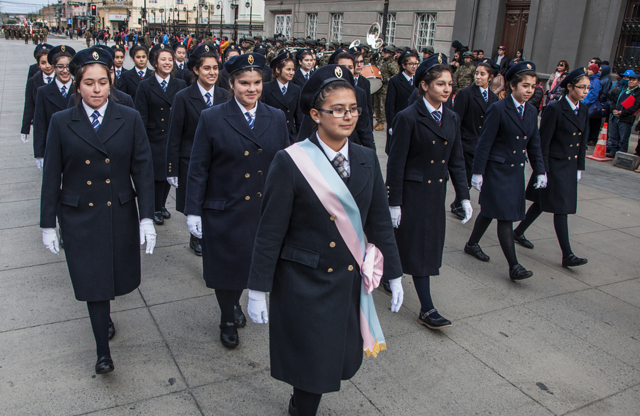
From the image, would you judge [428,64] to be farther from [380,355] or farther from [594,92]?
[594,92]

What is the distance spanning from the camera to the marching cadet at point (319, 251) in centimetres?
250

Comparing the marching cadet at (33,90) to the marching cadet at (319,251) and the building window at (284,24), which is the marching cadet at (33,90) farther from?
the building window at (284,24)

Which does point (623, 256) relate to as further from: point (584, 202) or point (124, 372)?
point (124, 372)

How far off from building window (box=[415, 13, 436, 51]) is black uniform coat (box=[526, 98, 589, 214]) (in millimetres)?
18217

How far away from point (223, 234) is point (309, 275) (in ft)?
4.40

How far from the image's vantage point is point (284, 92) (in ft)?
21.3

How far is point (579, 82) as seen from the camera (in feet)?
17.8

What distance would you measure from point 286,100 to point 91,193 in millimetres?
3527

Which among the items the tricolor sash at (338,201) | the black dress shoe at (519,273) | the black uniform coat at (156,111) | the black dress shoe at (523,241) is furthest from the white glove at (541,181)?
the black uniform coat at (156,111)

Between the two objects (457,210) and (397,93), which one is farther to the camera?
(397,93)

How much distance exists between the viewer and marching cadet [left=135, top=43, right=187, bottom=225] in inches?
247

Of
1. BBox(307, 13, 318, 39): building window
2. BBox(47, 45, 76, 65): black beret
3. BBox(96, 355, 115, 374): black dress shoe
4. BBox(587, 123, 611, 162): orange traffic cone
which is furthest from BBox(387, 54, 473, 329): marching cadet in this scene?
BBox(307, 13, 318, 39): building window

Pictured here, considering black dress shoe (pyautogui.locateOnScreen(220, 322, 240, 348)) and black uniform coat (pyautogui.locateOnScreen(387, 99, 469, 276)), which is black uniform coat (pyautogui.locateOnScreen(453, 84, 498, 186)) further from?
black dress shoe (pyautogui.locateOnScreen(220, 322, 240, 348))

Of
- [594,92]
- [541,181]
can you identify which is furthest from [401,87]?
[594,92]
